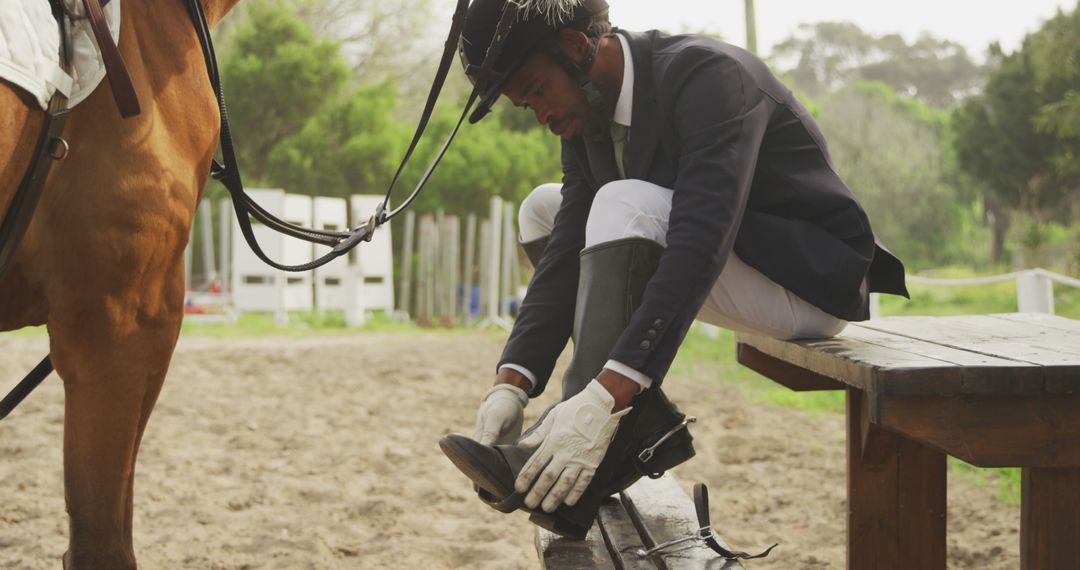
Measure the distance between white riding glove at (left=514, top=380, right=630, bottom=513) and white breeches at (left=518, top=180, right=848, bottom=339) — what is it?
13.1 inches

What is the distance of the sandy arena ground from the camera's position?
110 inches

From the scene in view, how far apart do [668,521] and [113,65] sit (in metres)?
1.43

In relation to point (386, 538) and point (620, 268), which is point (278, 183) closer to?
point (386, 538)

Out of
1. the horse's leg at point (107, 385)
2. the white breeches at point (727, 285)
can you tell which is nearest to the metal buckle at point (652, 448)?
the white breeches at point (727, 285)

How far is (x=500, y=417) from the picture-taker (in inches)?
83.8

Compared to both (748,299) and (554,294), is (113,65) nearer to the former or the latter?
(554,294)

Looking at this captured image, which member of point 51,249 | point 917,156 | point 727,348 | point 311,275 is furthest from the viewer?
point 917,156

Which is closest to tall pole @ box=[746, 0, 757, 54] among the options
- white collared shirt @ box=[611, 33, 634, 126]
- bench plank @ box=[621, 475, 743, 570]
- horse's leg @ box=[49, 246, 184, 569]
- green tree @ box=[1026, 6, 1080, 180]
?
green tree @ box=[1026, 6, 1080, 180]

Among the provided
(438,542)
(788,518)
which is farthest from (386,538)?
(788,518)

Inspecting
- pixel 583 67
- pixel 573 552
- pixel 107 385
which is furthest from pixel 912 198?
pixel 107 385

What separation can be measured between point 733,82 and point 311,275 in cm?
1187

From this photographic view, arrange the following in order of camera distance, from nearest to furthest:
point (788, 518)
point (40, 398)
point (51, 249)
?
point (51, 249) → point (788, 518) → point (40, 398)

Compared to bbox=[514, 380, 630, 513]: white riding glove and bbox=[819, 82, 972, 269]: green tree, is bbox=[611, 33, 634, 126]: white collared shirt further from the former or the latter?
bbox=[819, 82, 972, 269]: green tree

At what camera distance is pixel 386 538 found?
2.96m
